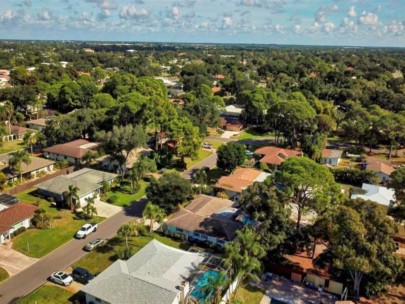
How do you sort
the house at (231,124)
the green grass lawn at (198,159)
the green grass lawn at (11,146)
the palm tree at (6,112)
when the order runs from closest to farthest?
the green grass lawn at (198,159) < the green grass lawn at (11,146) < the palm tree at (6,112) < the house at (231,124)

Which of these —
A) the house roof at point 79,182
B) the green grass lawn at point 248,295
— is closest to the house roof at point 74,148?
the house roof at point 79,182

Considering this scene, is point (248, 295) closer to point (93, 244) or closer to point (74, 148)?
point (93, 244)

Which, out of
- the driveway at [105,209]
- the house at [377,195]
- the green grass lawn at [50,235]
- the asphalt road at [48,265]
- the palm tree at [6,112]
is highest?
the palm tree at [6,112]

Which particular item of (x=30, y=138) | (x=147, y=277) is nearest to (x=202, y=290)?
(x=147, y=277)

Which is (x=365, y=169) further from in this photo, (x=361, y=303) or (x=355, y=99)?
(x=355, y=99)

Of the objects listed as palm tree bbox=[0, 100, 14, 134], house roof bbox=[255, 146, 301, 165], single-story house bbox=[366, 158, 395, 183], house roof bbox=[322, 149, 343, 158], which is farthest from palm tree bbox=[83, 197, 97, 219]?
single-story house bbox=[366, 158, 395, 183]

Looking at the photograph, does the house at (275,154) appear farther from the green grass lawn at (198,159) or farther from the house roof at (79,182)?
the house roof at (79,182)

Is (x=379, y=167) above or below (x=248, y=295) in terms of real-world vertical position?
above

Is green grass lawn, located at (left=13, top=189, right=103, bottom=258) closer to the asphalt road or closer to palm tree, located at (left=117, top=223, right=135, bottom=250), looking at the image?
the asphalt road
